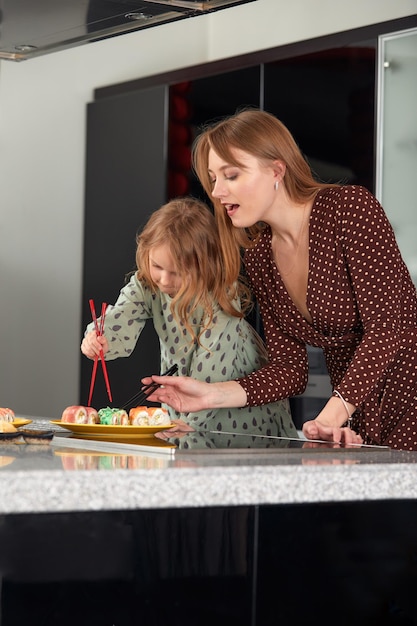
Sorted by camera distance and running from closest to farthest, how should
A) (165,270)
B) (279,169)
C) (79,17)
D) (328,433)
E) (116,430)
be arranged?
1. (116,430)
2. (328,433)
3. (279,169)
4. (79,17)
5. (165,270)

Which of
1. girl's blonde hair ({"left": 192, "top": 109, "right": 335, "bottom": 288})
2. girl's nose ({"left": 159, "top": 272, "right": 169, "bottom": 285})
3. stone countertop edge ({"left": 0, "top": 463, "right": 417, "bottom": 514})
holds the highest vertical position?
girl's blonde hair ({"left": 192, "top": 109, "right": 335, "bottom": 288})

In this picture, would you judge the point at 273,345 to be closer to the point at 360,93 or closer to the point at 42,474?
the point at 42,474

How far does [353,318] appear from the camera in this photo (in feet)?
6.56

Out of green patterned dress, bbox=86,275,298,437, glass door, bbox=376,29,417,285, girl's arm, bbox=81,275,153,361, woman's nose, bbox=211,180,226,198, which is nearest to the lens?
woman's nose, bbox=211,180,226,198

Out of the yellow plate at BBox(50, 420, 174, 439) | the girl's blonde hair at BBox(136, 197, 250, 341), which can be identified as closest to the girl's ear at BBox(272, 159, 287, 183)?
the girl's blonde hair at BBox(136, 197, 250, 341)

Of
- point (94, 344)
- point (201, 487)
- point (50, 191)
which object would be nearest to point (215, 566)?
point (201, 487)

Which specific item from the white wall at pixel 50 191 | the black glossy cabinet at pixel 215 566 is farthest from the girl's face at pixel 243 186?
the white wall at pixel 50 191

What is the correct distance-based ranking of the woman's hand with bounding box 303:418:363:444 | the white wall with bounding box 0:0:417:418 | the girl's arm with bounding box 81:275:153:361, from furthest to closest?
the white wall with bounding box 0:0:417:418
the girl's arm with bounding box 81:275:153:361
the woman's hand with bounding box 303:418:363:444

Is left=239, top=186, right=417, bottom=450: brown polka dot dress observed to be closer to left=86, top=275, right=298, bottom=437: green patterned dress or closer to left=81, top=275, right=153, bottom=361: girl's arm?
left=86, top=275, right=298, bottom=437: green patterned dress

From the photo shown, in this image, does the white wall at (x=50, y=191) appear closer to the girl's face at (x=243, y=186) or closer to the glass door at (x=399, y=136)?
the glass door at (x=399, y=136)

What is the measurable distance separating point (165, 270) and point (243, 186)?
0.33 meters

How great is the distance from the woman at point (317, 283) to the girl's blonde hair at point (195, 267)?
0.33 feet

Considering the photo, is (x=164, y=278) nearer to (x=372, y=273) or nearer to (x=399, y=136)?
(x=372, y=273)

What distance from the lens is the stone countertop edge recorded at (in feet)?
3.78
